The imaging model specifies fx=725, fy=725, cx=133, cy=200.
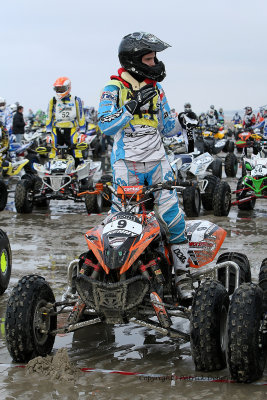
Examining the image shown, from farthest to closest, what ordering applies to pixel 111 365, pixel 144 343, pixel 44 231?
pixel 44 231, pixel 144 343, pixel 111 365

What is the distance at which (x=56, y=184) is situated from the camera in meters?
13.6

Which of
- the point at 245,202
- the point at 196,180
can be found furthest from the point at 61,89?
the point at 245,202

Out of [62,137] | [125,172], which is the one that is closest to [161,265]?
[125,172]

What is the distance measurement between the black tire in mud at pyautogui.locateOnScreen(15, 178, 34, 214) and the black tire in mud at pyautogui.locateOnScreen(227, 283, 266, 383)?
9229mm

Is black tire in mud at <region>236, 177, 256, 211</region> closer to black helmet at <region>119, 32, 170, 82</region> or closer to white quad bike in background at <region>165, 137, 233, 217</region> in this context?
white quad bike in background at <region>165, 137, 233, 217</region>

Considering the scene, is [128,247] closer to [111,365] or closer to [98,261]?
[98,261]

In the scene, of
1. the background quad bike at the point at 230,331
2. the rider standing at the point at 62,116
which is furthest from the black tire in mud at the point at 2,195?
the background quad bike at the point at 230,331

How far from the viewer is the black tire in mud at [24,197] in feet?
44.1

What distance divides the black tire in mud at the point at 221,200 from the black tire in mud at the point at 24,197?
137 inches

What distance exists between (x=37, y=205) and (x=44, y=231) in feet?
10.4

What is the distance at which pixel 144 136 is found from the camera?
5934mm

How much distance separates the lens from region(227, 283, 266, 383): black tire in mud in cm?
443

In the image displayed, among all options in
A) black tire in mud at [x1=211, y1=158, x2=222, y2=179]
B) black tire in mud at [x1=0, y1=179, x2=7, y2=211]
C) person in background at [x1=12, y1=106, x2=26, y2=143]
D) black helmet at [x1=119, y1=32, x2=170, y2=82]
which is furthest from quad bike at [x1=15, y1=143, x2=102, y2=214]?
person in background at [x1=12, y1=106, x2=26, y2=143]

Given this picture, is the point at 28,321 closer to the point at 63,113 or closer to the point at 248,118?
the point at 63,113
